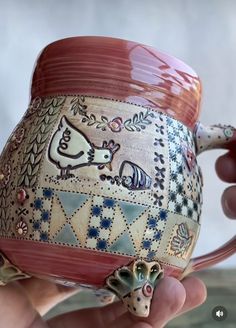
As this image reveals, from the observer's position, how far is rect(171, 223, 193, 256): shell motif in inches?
20.7

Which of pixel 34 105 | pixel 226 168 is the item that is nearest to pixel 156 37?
pixel 226 168

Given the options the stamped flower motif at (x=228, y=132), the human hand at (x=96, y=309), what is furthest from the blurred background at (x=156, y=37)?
the stamped flower motif at (x=228, y=132)

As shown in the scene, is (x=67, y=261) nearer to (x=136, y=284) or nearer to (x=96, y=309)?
(x=136, y=284)

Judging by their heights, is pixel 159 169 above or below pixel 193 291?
above

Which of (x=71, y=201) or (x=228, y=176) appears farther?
(x=228, y=176)

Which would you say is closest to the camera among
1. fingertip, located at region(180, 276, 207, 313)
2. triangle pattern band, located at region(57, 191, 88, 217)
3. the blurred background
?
triangle pattern band, located at region(57, 191, 88, 217)

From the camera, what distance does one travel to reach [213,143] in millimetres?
588

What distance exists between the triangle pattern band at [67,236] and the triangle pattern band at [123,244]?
3cm

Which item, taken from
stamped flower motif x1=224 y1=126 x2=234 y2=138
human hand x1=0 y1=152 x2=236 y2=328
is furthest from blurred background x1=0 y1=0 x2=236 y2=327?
stamped flower motif x1=224 y1=126 x2=234 y2=138

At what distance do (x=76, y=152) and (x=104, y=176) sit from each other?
0.10ft

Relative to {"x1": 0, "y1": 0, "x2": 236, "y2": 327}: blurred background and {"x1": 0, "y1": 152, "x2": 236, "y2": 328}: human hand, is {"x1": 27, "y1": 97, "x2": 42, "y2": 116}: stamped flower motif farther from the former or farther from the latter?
A: {"x1": 0, "y1": 0, "x2": 236, "y2": 327}: blurred background

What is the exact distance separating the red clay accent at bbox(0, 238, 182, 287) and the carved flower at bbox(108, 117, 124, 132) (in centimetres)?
10

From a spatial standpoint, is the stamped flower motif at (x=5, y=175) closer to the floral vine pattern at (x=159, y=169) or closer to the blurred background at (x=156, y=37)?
the floral vine pattern at (x=159, y=169)

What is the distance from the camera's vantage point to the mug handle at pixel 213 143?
58 cm
